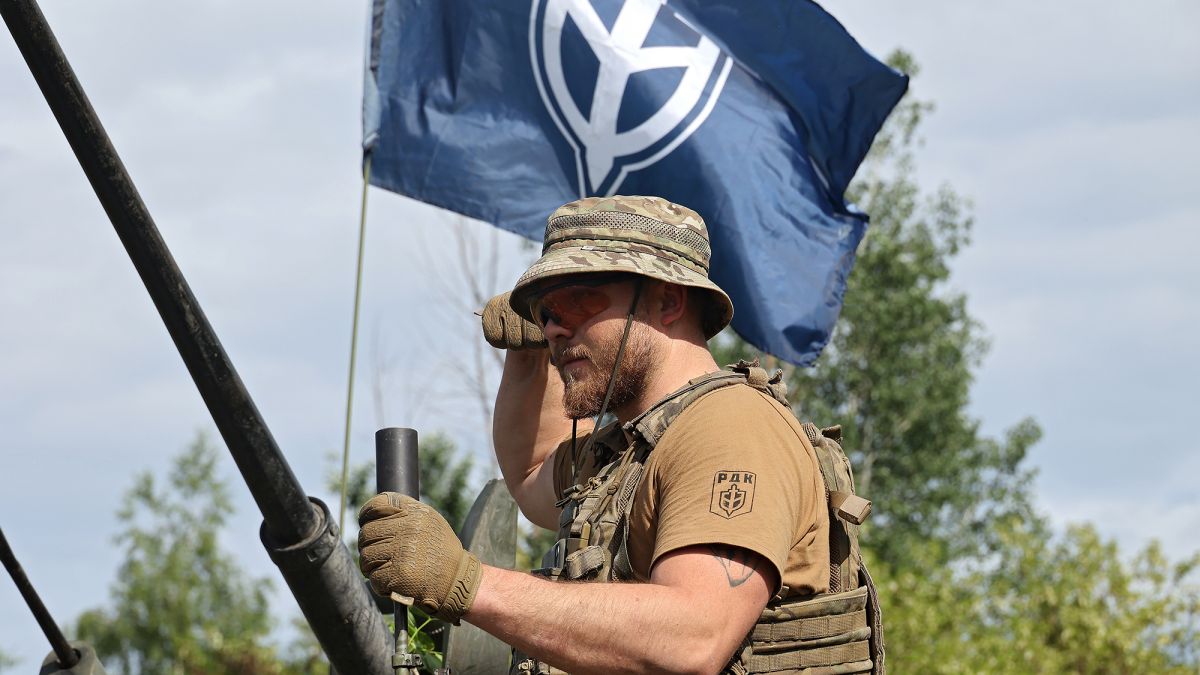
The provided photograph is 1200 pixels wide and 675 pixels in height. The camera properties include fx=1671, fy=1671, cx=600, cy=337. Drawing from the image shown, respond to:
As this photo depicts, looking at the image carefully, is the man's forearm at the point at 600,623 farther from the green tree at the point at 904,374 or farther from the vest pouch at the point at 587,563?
the green tree at the point at 904,374

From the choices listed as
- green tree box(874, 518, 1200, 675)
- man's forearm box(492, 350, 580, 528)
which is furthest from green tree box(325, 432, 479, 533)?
man's forearm box(492, 350, 580, 528)

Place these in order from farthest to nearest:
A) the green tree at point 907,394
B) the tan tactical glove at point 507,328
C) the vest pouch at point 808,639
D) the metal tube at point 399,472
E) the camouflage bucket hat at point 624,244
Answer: the green tree at point 907,394 → the tan tactical glove at point 507,328 → the camouflage bucket hat at point 624,244 → the metal tube at point 399,472 → the vest pouch at point 808,639

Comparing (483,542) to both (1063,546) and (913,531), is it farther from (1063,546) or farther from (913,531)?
(913,531)

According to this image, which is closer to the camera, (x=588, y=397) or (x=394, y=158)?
(x=588, y=397)

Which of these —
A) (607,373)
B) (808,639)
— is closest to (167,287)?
(607,373)

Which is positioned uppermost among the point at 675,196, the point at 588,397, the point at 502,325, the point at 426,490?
the point at 426,490

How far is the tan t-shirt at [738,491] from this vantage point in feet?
11.6

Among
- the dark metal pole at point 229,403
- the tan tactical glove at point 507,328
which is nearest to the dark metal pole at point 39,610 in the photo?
the dark metal pole at point 229,403

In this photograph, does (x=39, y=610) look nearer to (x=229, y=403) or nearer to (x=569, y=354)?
(x=229, y=403)

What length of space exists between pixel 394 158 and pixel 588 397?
4390mm

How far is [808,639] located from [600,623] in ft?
1.85

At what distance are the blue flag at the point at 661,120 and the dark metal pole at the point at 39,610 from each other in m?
3.79

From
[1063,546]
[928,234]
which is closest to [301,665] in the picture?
[1063,546]

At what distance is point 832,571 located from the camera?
388cm
